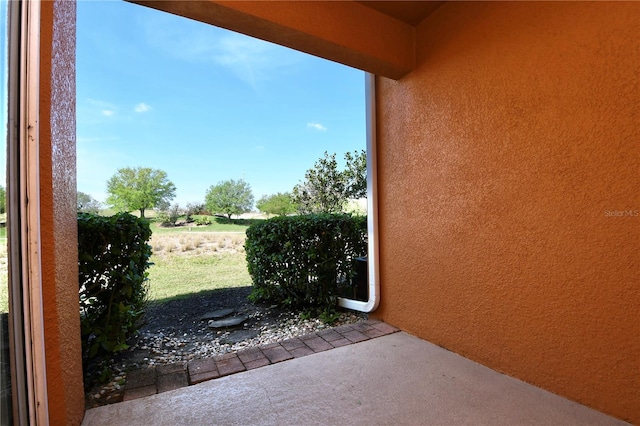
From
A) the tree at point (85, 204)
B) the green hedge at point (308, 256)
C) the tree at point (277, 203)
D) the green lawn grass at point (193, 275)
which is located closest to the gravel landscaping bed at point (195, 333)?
the green hedge at point (308, 256)

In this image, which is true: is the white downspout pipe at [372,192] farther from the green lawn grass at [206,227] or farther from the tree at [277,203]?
the green lawn grass at [206,227]

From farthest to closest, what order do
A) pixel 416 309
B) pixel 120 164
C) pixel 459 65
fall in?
pixel 120 164
pixel 416 309
pixel 459 65

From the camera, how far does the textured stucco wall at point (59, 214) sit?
1262 millimetres

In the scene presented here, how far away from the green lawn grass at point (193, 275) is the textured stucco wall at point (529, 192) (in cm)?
337

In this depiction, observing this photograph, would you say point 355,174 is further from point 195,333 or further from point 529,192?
point 529,192

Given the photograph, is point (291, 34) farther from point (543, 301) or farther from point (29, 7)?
point (543, 301)

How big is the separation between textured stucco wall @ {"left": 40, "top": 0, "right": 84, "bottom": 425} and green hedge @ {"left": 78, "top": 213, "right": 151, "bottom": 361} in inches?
20.1

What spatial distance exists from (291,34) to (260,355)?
8.12 ft

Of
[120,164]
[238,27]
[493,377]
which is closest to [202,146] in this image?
[120,164]

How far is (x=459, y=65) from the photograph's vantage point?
2213 mm

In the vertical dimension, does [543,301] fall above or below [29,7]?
below

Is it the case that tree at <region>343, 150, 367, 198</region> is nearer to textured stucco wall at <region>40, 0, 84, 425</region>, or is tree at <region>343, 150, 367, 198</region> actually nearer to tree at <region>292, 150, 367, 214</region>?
tree at <region>292, 150, 367, 214</region>

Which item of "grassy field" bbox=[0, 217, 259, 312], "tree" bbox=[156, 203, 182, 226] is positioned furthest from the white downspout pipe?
"tree" bbox=[156, 203, 182, 226]

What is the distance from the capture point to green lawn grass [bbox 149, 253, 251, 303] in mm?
4703
